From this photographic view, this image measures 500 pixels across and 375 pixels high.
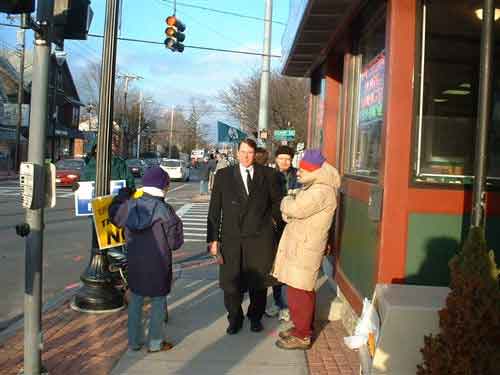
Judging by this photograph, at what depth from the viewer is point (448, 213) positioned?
4.46 m

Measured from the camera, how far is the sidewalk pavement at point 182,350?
4.50 meters

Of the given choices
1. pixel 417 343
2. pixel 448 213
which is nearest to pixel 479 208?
pixel 417 343

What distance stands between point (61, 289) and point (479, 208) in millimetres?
5897

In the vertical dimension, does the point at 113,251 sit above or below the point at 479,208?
below

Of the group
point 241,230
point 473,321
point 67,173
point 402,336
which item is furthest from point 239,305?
point 67,173

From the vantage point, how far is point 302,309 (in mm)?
5012

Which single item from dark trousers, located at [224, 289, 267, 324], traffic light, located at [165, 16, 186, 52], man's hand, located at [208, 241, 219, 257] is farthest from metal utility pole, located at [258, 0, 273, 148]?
man's hand, located at [208, 241, 219, 257]

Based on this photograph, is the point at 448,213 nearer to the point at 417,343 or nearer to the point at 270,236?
the point at 417,343

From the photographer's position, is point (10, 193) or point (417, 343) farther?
point (10, 193)

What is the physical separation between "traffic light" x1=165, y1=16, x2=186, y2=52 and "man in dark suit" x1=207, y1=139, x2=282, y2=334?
10012 millimetres

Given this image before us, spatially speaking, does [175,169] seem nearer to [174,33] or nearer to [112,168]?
[174,33]

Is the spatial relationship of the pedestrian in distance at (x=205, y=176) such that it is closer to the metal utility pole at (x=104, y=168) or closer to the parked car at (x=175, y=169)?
the parked car at (x=175, y=169)

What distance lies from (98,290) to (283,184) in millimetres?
2274

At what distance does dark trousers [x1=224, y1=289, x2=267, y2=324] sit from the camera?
541cm
